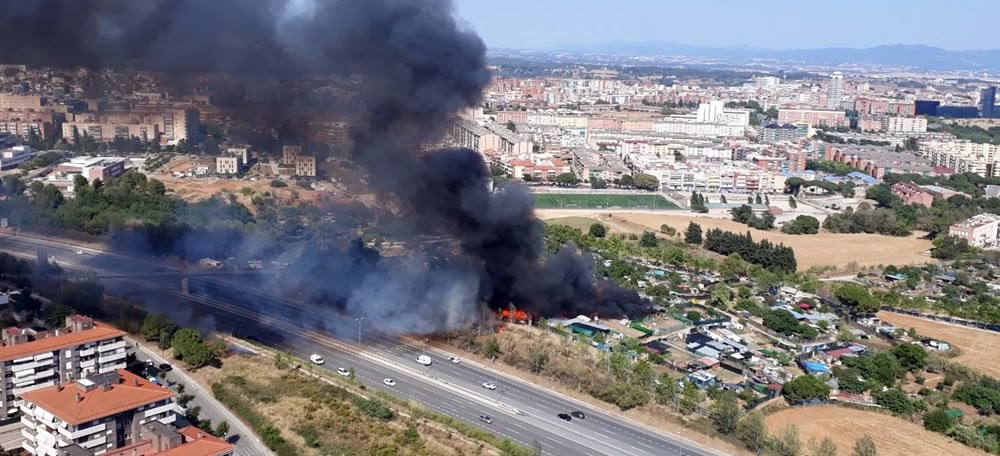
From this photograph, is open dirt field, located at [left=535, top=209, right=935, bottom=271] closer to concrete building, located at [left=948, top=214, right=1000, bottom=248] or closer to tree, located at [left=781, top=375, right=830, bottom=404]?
concrete building, located at [left=948, top=214, right=1000, bottom=248]

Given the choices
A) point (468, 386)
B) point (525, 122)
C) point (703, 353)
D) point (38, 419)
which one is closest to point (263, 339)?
point (468, 386)

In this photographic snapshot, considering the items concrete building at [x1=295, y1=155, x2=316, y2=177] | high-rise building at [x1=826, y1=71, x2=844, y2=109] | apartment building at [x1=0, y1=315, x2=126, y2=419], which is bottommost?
apartment building at [x1=0, y1=315, x2=126, y2=419]

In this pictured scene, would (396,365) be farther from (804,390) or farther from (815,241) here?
(815,241)

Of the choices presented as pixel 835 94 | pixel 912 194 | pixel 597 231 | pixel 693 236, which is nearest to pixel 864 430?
pixel 693 236

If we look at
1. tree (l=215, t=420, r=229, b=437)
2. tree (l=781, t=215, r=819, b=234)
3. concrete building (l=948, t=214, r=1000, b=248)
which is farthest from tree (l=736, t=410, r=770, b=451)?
concrete building (l=948, t=214, r=1000, b=248)

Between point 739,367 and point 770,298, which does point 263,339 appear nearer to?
point 739,367

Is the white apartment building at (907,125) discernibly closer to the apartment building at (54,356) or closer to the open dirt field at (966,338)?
the open dirt field at (966,338)
